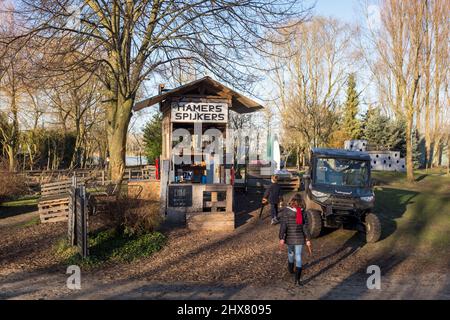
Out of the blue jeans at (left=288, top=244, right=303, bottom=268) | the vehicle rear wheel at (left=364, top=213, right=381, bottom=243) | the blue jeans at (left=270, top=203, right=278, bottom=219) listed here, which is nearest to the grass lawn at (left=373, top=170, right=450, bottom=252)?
the vehicle rear wheel at (left=364, top=213, right=381, bottom=243)

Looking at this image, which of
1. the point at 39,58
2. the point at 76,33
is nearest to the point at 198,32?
the point at 76,33

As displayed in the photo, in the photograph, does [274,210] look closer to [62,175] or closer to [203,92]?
[203,92]

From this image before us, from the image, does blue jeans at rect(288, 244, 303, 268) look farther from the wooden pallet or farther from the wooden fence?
the wooden fence

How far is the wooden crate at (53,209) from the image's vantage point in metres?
13.5

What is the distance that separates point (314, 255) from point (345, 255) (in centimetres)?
77

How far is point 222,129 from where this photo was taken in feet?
57.2

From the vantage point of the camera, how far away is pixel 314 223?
11.8m

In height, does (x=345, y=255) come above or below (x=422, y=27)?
below

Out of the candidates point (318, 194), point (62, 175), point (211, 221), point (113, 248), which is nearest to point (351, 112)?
point (62, 175)

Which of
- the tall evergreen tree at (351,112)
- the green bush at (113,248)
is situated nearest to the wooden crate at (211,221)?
the green bush at (113,248)

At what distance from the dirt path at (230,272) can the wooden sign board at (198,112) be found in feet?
14.7

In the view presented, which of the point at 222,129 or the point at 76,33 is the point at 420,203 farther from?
the point at 76,33

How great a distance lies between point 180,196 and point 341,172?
4.67m

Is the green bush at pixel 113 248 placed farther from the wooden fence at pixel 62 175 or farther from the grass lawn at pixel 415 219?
the wooden fence at pixel 62 175
